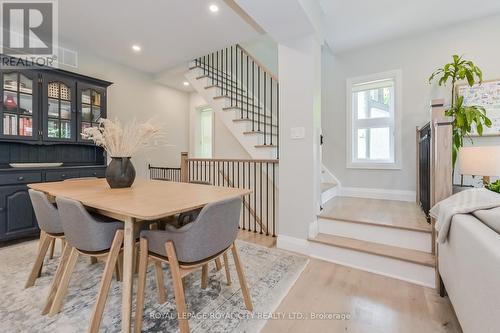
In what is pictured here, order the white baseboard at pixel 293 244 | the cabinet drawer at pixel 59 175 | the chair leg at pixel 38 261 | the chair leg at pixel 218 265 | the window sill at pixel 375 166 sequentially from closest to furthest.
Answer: the chair leg at pixel 38 261 → the chair leg at pixel 218 265 → the white baseboard at pixel 293 244 → the cabinet drawer at pixel 59 175 → the window sill at pixel 375 166

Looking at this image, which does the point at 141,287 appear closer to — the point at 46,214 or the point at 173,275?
the point at 173,275

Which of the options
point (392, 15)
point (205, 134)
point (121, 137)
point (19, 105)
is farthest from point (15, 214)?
point (392, 15)

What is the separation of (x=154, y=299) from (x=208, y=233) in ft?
2.67

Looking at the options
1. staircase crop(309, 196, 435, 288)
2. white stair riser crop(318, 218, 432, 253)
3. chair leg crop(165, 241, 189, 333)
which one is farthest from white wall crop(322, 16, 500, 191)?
chair leg crop(165, 241, 189, 333)

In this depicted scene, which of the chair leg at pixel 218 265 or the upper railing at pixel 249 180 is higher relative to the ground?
the upper railing at pixel 249 180

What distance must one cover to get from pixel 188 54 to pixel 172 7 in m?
1.19

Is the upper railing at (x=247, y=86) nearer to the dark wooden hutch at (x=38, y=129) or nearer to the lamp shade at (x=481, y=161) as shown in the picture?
the dark wooden hutch at (x=38, y=129)

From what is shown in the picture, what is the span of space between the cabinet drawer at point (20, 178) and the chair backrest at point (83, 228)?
199 cm

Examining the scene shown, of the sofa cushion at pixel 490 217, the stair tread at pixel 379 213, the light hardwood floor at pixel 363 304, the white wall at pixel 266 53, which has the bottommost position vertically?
the light hardwood floor at pixel 363 304

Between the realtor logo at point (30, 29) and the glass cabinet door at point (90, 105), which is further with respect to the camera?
the glass cabinet door at point (90, 105)

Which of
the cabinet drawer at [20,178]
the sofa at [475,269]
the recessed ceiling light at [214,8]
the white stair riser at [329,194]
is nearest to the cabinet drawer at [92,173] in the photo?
the cabinet drawer at [20,178]

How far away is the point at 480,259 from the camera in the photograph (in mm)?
905

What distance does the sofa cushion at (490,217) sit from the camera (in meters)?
1.05

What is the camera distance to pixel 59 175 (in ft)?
9.41
